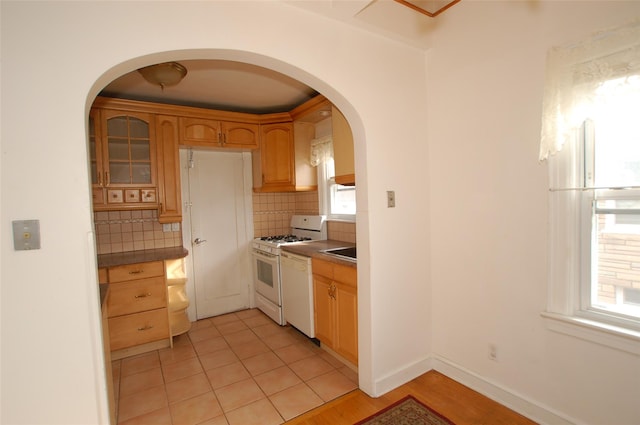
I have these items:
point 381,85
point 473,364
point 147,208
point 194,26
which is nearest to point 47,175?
point 194,26

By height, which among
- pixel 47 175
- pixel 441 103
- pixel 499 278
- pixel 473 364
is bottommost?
pixel 473 364

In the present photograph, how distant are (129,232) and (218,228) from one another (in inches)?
37.2

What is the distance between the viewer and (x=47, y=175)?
1.28 metres

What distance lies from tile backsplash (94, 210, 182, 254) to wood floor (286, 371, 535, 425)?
244 cm

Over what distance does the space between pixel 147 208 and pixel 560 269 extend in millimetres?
3525

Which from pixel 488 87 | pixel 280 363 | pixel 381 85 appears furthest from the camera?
pixel 280 363

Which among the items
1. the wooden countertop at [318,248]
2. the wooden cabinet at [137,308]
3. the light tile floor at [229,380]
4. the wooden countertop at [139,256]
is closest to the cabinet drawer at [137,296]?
the wooden cabinet at [137,308]

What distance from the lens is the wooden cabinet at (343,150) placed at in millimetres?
2561

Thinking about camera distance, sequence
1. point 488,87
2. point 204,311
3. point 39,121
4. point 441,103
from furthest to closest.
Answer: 1. point 204,311
2. point 441,103
3. point 488,87
4. point 39,121

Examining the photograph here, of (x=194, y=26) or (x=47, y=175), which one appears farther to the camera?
(x=194, y=26)

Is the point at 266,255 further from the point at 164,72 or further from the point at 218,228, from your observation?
the point at 164,72

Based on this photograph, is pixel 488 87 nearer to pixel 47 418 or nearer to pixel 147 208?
pixel 47 418

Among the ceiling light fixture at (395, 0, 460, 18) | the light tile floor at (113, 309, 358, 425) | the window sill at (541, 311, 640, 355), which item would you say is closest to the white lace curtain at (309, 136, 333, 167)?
the ceiling light fixture at (395, 0, 460, 18)

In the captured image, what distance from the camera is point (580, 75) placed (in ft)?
5.16
